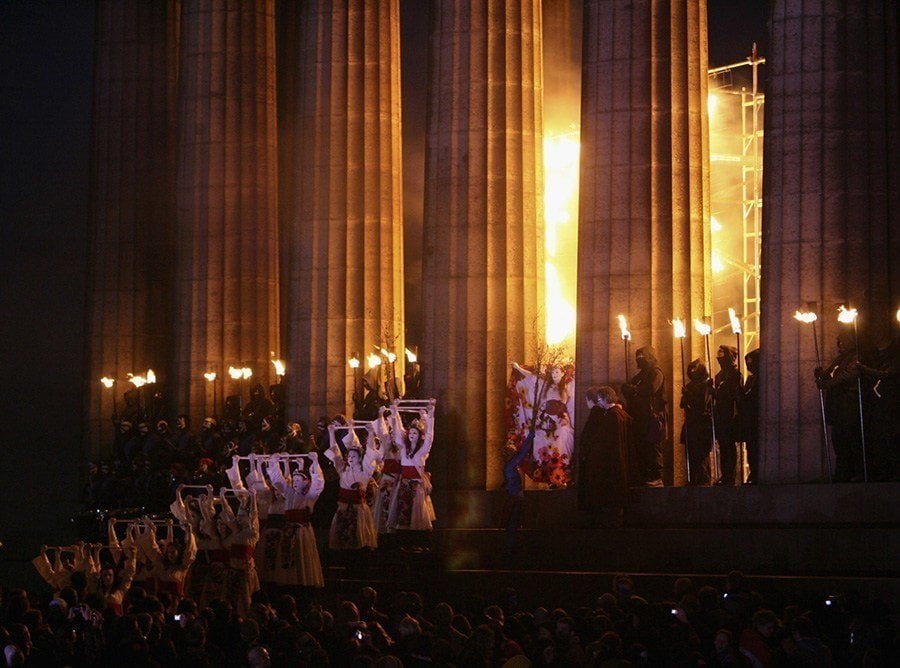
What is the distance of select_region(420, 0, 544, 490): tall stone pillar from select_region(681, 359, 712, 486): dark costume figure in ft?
23.8

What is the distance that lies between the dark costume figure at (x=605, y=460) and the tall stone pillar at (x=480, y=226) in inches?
375

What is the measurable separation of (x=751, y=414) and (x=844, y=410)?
346 centimetres

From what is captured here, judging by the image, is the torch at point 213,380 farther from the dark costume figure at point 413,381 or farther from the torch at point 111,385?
the dark costume figure at point 413,381

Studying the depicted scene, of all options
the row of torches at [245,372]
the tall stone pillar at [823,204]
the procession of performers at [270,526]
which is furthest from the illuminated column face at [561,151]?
the tall stone pillar at [823,204]

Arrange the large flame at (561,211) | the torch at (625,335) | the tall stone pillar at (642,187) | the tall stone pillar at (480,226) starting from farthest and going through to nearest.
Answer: the large flame at (561,211) < the tall stone pillar at (480,226) < the tall stone pillar at (642,187) < the torch at (625,335)

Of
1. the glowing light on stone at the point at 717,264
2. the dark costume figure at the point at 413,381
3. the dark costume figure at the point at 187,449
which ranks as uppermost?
the glowing light on stone at the point at 717,264

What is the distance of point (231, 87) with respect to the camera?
188 ft

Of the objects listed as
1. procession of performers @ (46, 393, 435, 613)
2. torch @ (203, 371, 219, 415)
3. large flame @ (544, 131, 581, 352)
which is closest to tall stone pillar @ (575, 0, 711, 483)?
procession of performers @ (46, 393, 435, 613)

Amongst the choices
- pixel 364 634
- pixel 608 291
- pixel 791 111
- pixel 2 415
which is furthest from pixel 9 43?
pixel 364 634

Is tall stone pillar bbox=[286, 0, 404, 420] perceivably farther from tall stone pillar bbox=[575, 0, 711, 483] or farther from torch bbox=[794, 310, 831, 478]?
torch bbox=[794, 310, 831, 478]

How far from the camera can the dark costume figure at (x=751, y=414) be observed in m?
40.1

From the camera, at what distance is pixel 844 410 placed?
37.2 m

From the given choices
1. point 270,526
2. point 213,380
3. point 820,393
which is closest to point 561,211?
point 213,380

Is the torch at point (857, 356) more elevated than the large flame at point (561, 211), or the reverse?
the large flame at point (561, 211)
